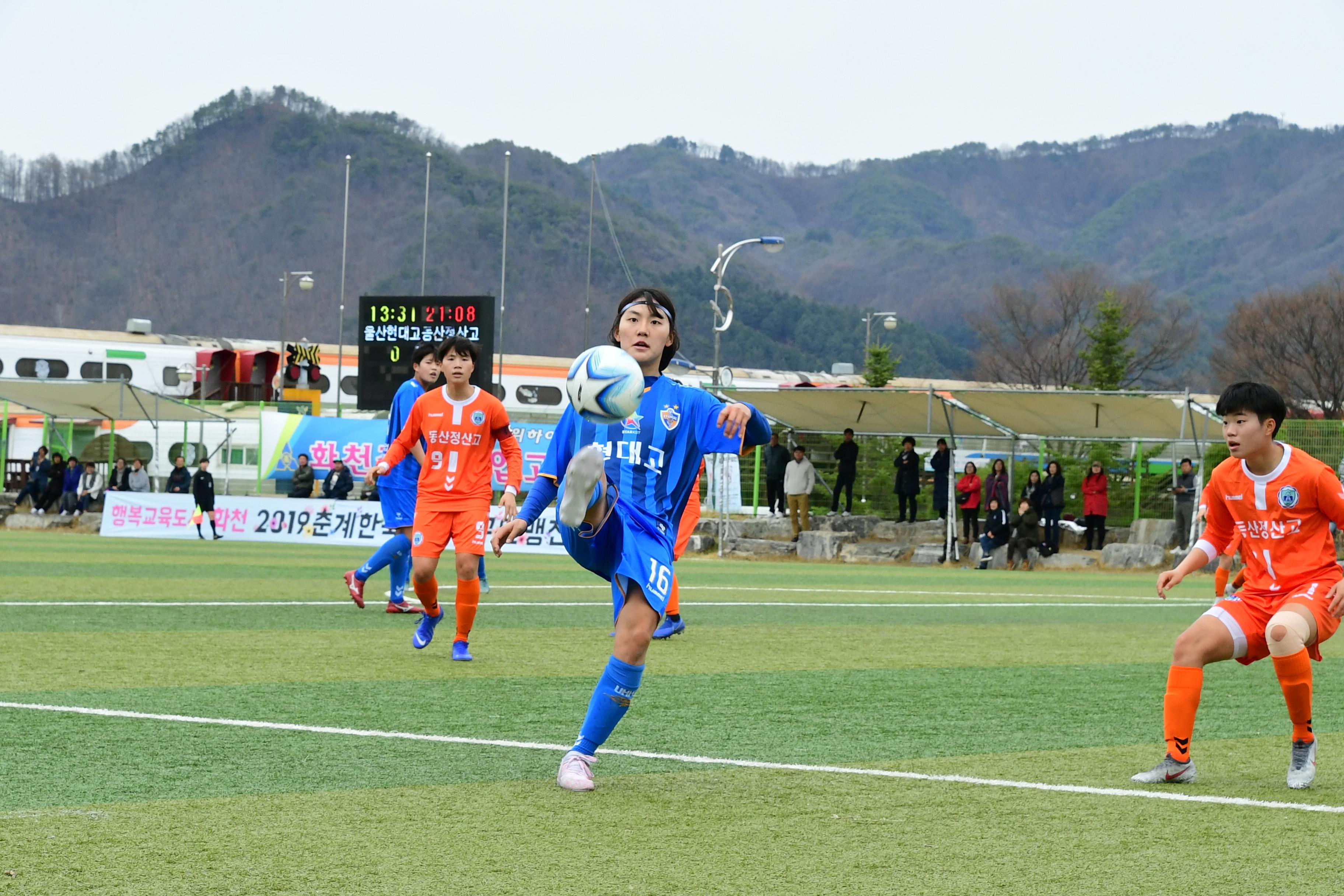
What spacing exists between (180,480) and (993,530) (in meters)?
16.9

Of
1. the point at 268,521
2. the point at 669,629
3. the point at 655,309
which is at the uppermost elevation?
the point at 655,309

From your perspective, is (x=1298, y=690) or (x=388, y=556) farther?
(x=388, y=556)

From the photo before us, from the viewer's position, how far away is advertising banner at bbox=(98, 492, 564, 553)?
25641 mm

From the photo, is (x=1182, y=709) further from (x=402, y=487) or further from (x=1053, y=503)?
(x=1053, y=503)

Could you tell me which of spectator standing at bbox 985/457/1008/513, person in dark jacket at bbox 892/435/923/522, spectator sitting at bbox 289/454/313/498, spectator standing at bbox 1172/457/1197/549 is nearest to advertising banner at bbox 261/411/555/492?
spectator sitting at bbox 289/454/313/498

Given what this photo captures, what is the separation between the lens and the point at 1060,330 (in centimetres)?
7475

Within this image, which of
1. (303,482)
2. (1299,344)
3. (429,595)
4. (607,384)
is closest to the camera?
(607,384)

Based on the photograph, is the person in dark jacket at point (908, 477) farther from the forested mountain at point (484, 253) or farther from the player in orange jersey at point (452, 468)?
the forested mountain at point (484, 253)

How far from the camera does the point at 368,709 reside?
22.9 feet

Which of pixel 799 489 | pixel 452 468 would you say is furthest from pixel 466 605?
pixel 799 489

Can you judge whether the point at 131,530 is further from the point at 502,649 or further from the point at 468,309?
the point at 502,649

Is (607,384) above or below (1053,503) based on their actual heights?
above

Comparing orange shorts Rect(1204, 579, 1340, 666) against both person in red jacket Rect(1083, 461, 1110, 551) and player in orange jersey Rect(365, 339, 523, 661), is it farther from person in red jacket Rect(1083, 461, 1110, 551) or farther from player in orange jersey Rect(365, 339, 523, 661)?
person in red jacket Rect(1083, 461, 1110, 551)

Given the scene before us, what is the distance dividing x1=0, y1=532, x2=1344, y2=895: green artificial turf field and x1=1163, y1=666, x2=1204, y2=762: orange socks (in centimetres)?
17
